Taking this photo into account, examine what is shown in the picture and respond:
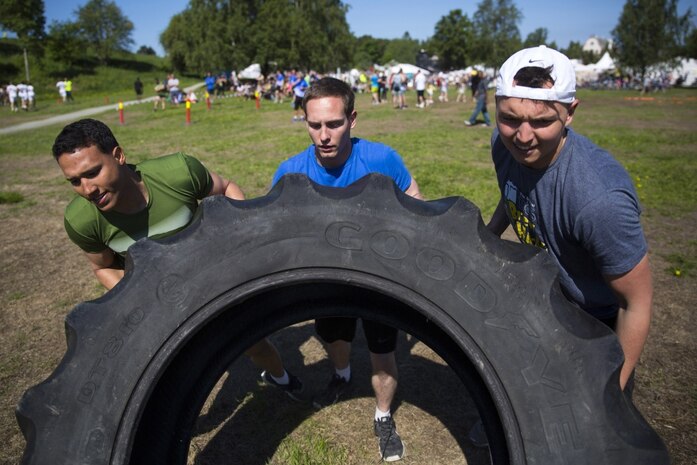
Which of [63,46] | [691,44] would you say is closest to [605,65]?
[691,44]

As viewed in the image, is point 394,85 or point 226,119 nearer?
point 226,119

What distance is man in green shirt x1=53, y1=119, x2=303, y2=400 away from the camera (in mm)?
2631

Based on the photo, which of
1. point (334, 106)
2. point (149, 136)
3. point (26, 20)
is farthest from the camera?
point (26, 20)

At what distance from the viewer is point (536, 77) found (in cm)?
195

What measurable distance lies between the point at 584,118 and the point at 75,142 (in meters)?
22.0

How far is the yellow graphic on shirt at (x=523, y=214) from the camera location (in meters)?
2.35

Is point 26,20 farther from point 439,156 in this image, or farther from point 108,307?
point 108,307

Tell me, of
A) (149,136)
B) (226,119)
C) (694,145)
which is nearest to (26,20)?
(226,119)

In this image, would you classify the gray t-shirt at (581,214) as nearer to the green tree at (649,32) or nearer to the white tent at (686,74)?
the green tree at (649,32)

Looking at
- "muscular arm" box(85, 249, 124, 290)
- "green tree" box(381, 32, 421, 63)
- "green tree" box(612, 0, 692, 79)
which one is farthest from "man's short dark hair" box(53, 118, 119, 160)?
"green tree" box(381, 32, 421, 63)

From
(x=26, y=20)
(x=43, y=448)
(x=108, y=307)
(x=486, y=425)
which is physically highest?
(x=26, y=20)

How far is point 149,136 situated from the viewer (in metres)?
17.7

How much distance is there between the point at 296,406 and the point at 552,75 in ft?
9.39

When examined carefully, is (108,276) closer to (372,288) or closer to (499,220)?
(372,288)
